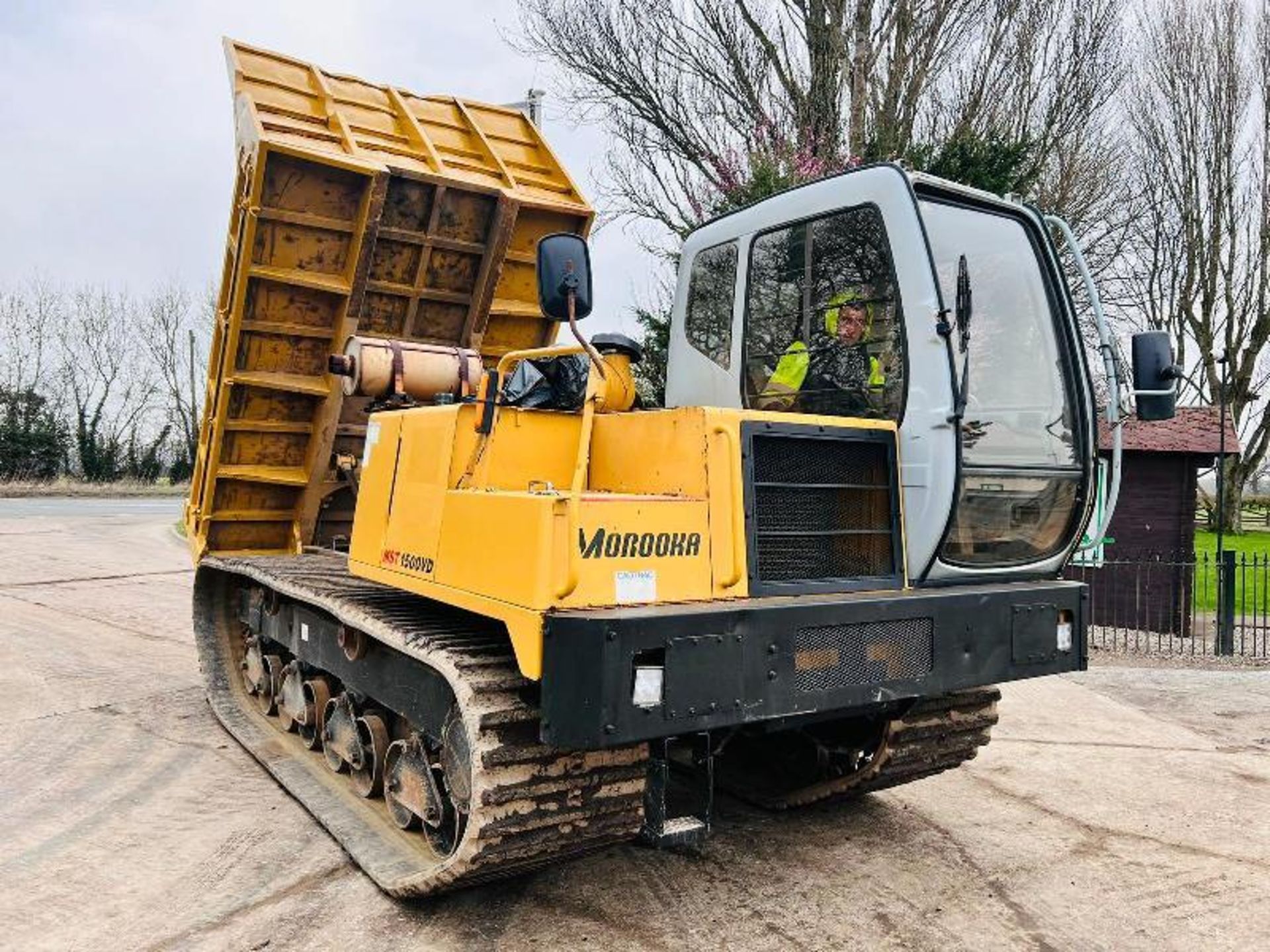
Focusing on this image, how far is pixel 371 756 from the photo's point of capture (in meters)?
4.50

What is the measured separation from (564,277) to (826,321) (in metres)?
1.28

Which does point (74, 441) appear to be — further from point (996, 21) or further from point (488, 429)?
point (488, 429)

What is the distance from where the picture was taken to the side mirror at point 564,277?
9.91ft

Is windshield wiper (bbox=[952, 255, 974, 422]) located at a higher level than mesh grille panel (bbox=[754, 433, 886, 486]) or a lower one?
higher

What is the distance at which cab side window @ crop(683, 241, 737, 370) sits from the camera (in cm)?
434

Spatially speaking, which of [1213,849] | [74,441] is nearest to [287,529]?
[1213,849]

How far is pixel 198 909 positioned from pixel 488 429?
197 cm

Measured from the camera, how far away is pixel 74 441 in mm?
34938

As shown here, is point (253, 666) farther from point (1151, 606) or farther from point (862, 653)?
point (1151, 606)

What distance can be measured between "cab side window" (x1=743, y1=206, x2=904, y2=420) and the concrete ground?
72.0 inches

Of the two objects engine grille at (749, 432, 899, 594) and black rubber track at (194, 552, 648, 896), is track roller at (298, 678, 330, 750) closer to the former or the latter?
black rubber track at (194, 552, 648, 896)

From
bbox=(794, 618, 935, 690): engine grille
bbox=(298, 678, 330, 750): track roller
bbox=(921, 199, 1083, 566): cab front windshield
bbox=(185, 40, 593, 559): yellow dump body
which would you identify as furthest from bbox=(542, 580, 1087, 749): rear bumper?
bbox=(185, 40, 593, 559): yellow dump body

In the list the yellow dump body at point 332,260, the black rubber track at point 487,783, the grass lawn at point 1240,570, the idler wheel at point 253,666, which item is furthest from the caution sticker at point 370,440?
the grass lawn at point 1240,570

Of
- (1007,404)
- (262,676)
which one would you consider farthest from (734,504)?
(262,676)
